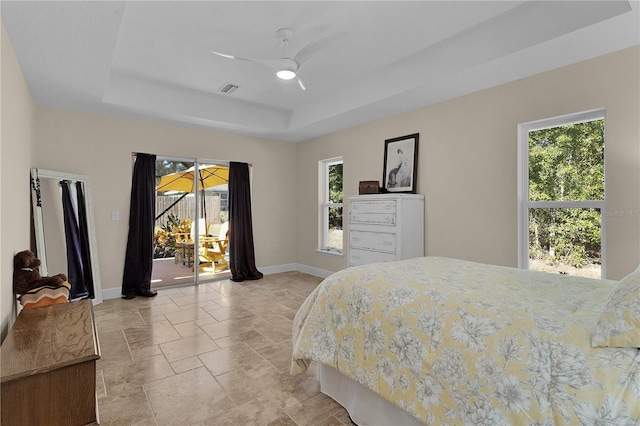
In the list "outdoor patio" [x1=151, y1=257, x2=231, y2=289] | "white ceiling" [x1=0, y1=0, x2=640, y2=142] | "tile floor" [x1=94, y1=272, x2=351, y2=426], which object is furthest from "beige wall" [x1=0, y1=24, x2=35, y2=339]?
"outdoor patio" [x1=151, y1=257, x2=231, y2=289]

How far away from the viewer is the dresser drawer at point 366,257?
4088mm

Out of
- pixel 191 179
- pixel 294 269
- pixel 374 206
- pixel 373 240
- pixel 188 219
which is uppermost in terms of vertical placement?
pixel 191 179

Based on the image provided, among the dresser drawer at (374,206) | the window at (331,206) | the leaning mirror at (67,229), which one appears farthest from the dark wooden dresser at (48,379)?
the window at (331,206)

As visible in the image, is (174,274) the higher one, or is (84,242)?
(84,242)

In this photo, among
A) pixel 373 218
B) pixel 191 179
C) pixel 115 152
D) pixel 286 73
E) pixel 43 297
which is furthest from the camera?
pixel 191 179

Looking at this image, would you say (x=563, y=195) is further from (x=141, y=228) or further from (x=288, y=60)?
(x=141, y=228)

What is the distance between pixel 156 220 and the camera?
17.3ft

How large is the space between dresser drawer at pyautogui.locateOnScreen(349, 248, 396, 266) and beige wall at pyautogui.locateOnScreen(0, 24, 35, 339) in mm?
3480

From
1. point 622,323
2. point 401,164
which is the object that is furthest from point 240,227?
point 622,323

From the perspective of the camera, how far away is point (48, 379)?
156 centimetres

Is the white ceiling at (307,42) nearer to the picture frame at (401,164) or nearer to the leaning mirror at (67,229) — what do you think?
the picture frame at (401,164)

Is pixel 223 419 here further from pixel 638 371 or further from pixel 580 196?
pixel 580 196

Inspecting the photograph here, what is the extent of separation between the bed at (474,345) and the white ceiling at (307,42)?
1.99 metres

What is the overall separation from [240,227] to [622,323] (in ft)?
17.6
